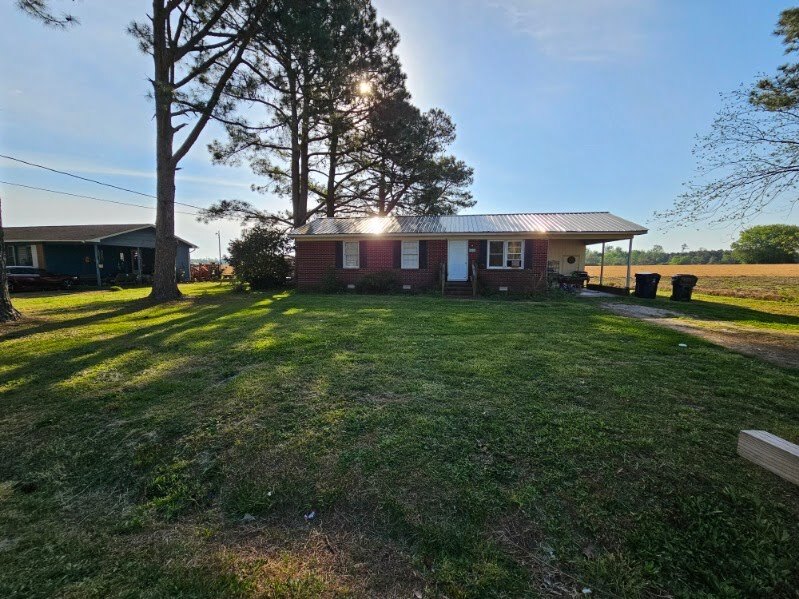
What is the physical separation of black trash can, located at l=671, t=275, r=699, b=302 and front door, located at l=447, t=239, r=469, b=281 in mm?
7694

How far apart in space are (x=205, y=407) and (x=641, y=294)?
16.1 meters

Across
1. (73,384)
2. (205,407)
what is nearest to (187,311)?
(73,384)

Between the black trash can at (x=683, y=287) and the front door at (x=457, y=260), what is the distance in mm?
7694

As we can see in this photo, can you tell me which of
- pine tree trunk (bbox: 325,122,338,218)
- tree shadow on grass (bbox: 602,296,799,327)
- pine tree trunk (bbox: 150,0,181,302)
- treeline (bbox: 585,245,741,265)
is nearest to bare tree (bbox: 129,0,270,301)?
pine tree trunk (bbox: 150,0,181,302)

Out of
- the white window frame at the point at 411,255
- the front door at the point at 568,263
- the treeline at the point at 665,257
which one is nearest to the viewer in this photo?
the white window frame at the point at 411,255

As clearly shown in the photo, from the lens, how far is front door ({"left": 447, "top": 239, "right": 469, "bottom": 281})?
51.2 feet

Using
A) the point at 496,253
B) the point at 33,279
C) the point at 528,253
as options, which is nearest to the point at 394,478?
the point at 496,253

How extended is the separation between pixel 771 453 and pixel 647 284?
1399 centimetres

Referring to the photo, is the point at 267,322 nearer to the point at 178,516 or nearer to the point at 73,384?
the point at 73,384

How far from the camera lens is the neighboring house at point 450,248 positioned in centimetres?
1508

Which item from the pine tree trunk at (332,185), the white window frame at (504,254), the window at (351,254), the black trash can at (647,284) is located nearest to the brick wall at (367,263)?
the window at (351,254)

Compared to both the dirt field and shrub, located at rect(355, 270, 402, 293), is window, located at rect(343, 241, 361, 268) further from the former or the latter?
the dirt field

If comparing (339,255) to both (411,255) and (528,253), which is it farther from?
(528,253)

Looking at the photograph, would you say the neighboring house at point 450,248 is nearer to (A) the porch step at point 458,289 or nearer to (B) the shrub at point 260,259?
(A) the porch step at point 458,289
